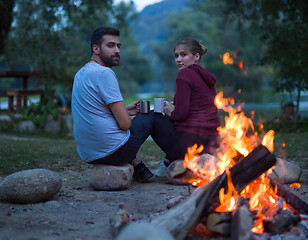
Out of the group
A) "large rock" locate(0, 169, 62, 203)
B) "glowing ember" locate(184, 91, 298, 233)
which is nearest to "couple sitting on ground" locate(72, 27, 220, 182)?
"glowing ember" locate(184, 91, 298, 233)

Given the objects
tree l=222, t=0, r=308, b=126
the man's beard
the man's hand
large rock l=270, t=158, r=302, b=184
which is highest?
tree l=222, t=0, r=308, b=126

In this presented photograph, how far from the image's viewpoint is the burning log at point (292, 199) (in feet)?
11.6

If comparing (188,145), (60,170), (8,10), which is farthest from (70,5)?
(188,145)

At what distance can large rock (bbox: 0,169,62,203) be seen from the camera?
4.20 meters

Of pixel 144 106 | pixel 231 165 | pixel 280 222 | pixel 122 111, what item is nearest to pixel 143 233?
pixel 280 222

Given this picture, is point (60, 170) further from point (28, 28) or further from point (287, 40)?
point (28, 28)

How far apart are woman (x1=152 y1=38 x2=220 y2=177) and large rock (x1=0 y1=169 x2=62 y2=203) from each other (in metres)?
1.72

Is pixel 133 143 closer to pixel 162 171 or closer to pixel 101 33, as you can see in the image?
pixel 162 171

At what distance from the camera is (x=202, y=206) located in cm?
312

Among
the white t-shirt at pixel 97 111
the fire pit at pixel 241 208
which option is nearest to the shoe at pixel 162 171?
the white t-shirt at pixel 97 111

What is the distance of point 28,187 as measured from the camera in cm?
420

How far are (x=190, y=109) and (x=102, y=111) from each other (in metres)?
1.19

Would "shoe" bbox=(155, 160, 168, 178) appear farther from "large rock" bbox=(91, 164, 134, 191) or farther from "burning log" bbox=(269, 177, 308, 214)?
"burning log" bbox=(269, 177, 308, 214)

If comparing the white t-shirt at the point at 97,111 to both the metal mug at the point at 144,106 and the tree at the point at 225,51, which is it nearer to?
the metal mug at the point at 144,106
